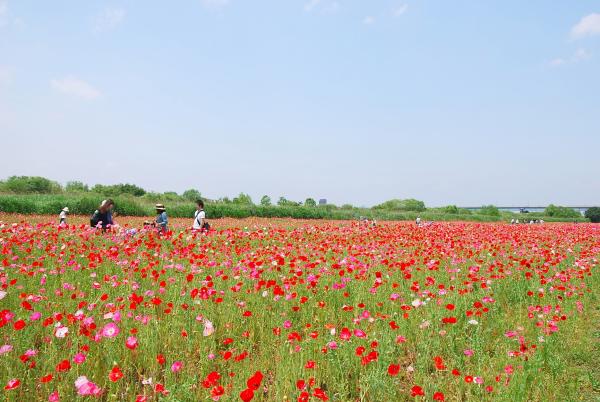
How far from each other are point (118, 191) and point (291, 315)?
63.3m

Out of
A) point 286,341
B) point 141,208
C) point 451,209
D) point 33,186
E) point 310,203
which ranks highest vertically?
point 33,186

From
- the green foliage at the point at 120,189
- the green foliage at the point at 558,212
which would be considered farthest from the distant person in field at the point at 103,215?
the green foliage at the point at 558,212

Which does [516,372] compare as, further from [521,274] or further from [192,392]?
[521,274]

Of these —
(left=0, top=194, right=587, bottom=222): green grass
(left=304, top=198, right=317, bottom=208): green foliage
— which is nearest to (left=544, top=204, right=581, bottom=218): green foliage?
(left=0, top=194, right=587, bottom=222): green grass

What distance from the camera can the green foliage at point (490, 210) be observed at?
229ft

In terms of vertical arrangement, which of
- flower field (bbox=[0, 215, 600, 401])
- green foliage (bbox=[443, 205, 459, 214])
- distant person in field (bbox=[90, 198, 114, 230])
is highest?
green foliage (bbox=[443, 205, 459, 214])

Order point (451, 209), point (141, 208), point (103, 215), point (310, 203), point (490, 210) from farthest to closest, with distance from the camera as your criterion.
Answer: point (451, 209), point (490, 210), point (310, 203), point (141, 208), point (103, 215)

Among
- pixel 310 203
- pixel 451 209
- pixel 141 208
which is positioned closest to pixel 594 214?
pixel 451 209

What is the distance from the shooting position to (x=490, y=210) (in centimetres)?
7100

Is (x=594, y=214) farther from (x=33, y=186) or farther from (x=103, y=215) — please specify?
(x=33, y=186)

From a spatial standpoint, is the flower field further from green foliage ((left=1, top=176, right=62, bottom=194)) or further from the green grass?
green foliage ((left=1, top=176, right=62, bottom=194))

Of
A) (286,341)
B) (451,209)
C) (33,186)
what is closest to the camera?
(286,341)

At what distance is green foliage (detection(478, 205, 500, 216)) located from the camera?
69.7m

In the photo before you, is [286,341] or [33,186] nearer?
[286,341]
